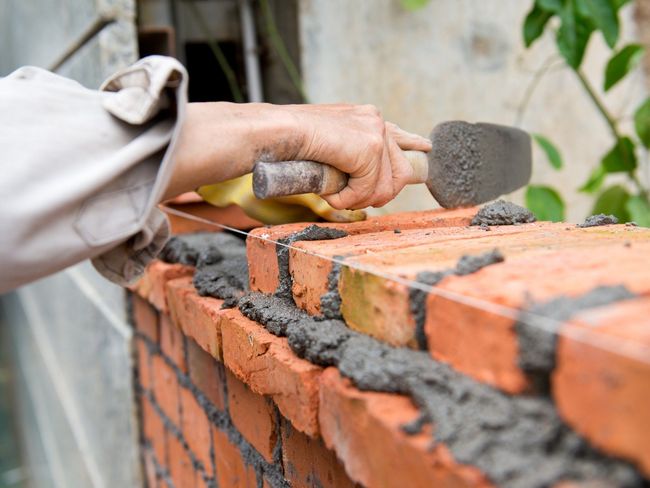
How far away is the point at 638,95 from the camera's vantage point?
326 centimetres

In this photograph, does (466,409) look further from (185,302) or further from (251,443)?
(185,302)

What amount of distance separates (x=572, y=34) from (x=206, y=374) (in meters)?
1.27

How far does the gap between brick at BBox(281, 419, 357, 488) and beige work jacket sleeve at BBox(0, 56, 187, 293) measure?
1.19 ft

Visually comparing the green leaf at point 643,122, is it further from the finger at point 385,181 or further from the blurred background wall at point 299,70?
the finger at point 385,181

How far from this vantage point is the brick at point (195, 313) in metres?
1.12

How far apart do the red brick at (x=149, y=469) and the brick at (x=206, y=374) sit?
0.65 metres

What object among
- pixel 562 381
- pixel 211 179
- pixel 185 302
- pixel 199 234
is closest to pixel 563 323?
pixel 562 381

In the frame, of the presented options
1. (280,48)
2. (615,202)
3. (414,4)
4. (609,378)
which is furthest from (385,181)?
(280,48)

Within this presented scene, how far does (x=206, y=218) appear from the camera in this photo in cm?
169

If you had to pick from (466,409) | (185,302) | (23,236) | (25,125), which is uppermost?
(25,125)

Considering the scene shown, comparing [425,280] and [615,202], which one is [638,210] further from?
[425,280]

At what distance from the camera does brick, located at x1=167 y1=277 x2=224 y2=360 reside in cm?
112

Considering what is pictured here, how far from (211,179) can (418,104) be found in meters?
1.48

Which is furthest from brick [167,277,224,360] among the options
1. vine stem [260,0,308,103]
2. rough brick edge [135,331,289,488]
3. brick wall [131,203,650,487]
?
vine stem [260,0,308,103]
